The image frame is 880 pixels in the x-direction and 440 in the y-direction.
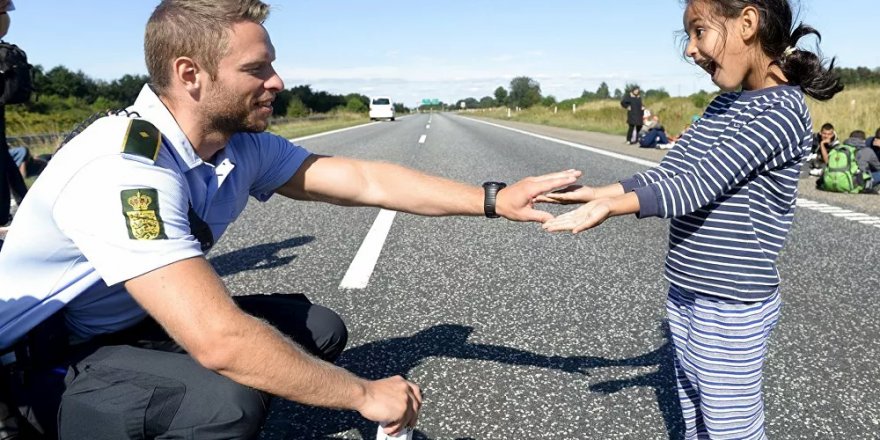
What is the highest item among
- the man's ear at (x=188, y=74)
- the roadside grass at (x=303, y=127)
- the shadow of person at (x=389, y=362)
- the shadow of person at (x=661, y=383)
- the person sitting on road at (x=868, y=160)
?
the man's ear at (x=188, y=74)

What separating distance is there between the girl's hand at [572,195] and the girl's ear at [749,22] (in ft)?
2.15

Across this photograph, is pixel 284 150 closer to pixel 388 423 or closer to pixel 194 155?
pixel 194 155

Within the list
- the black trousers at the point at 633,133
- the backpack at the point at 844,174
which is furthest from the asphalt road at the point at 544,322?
the black trousers at the point at 633,133

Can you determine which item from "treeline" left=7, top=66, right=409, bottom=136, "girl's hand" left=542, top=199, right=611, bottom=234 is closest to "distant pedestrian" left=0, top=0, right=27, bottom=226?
"girl's hand" left=542, top=199, right=611, bottom=234

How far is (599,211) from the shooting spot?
1689mm

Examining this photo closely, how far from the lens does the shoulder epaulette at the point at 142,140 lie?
5.32 ft

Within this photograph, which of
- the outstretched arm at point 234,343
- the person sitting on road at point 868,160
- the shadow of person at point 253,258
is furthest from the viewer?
the person sitting on road at point 868,160

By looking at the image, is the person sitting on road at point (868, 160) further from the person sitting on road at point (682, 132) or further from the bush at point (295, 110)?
the bush at point (295, 110)

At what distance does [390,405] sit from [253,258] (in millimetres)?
3397

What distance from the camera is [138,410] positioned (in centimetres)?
167

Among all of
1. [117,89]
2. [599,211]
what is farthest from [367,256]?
[117,89]

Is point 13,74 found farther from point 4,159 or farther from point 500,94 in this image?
point 500,94

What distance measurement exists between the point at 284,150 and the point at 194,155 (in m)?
0.76

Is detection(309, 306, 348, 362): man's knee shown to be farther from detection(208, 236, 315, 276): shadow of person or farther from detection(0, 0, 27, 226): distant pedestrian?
detection(0, 0, 27, 226): distant pedestrian
